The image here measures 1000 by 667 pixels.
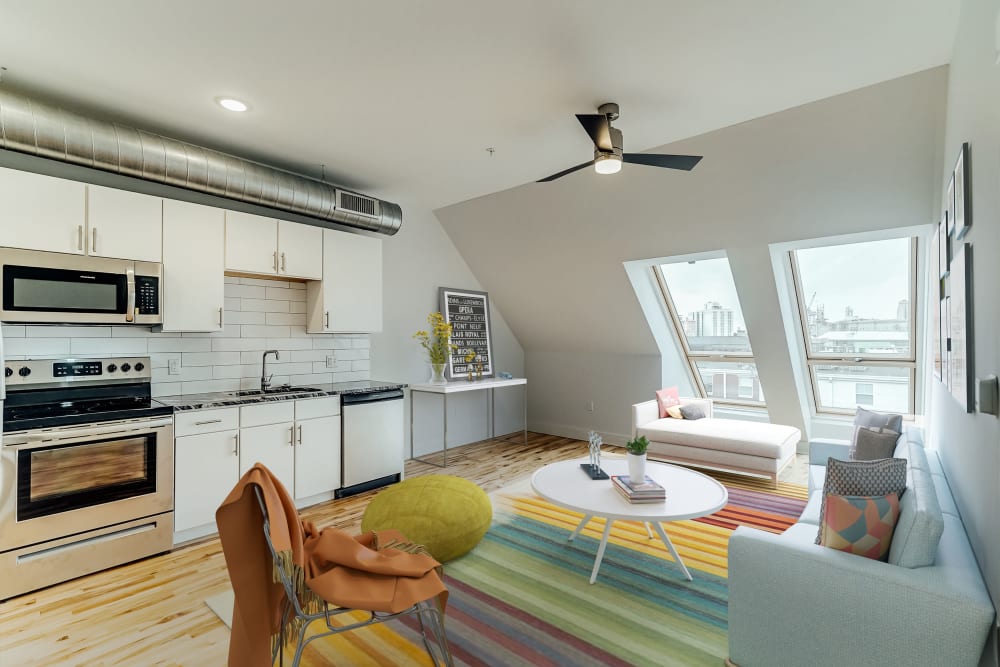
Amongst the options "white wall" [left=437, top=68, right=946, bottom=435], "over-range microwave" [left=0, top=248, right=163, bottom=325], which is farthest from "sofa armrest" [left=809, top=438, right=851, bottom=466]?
"over-range microwave" [left=0, top=248, right=163, bottom=325]

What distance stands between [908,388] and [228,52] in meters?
6.08

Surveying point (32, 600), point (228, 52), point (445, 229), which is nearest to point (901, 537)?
point (228, 52)

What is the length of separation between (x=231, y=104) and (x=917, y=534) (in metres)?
3.81

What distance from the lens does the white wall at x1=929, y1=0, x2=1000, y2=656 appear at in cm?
141

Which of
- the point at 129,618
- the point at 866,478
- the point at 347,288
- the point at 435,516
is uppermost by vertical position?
the point at 347,288

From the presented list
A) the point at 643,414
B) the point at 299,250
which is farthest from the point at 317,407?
the point at 643,414

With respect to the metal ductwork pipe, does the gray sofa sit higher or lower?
lower

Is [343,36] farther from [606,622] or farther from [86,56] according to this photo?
[606,622]

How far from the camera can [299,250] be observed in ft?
13.3

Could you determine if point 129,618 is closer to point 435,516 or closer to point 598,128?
point 435,516

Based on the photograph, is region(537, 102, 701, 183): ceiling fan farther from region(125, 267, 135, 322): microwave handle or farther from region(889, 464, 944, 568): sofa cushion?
region(125, 267, 135, 322): microwave handle

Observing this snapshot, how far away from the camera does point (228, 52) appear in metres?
2.45

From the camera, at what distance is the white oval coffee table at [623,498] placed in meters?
2.59

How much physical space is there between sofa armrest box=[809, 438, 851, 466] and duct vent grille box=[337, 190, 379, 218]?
13.0 feet
